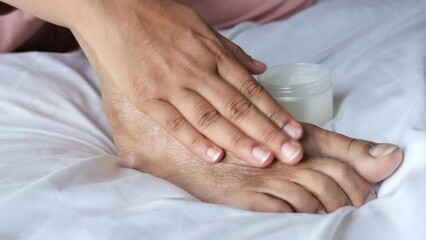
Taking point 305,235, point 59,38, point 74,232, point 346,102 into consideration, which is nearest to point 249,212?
point 305,235

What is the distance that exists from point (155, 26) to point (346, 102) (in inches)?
11.9

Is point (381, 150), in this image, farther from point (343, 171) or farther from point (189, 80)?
point (189, 80)

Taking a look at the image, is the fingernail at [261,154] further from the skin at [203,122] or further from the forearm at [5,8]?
the forearm at [5,8]

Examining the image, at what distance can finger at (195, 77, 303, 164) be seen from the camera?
0.87 m

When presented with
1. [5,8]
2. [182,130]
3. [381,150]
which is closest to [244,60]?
[182,130]

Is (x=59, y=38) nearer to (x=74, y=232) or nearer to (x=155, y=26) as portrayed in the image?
(x=155, y=26)

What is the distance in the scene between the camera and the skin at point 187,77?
894 mm

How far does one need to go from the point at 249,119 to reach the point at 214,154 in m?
0.07

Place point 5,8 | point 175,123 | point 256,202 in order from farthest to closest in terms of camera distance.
Answer: point 5,8 < point 175,123 < point 256,202

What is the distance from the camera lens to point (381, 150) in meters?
0.85

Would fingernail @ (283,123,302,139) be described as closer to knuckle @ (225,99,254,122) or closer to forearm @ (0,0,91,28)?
knuckle @ (225,99,254,122)

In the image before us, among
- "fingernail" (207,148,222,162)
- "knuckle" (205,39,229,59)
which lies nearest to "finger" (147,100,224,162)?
"fingernail" (207,148,222,162)

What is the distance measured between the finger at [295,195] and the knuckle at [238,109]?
10 cm

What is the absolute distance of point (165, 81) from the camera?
955 mm
